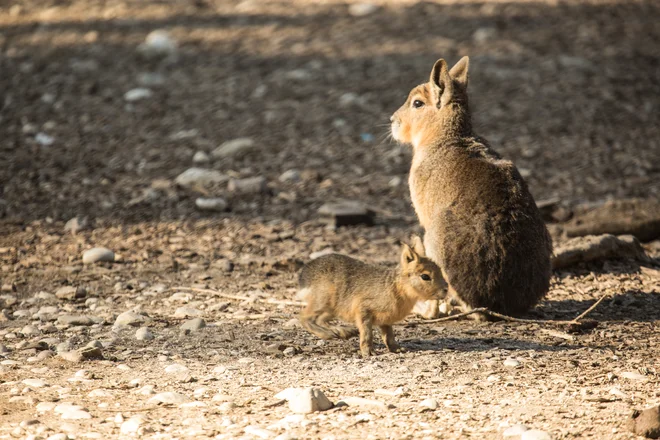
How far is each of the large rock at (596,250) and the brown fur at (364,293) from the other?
2.03 metres

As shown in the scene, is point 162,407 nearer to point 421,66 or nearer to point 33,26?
point 421,66

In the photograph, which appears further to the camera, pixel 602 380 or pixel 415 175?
pixel 415 175

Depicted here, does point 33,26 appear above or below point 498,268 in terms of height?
above

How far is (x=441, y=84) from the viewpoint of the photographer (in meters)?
6.95

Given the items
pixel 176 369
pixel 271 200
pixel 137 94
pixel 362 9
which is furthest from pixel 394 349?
pixel 362 9

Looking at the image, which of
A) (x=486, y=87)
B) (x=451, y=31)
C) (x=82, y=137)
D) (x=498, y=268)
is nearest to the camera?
(x=498, y=268)

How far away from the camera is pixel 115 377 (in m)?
4.82

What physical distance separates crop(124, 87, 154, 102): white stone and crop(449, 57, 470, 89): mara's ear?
5.57 m

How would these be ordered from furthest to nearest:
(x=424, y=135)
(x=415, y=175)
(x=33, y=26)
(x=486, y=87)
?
(x=33, y=26), (x=486, y=87), (x=424, y=135), (x=415, y=175)

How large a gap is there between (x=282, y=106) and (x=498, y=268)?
241 inches

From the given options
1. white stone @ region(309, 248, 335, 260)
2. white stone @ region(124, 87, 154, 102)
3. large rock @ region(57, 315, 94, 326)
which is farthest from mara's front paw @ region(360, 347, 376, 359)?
white stone @ region(124, 87, 154, 102)

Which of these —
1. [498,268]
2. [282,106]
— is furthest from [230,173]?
[498,268]

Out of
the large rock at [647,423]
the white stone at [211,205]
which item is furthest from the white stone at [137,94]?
the large rock at [647,423]

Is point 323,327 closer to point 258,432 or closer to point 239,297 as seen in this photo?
point 239,297
